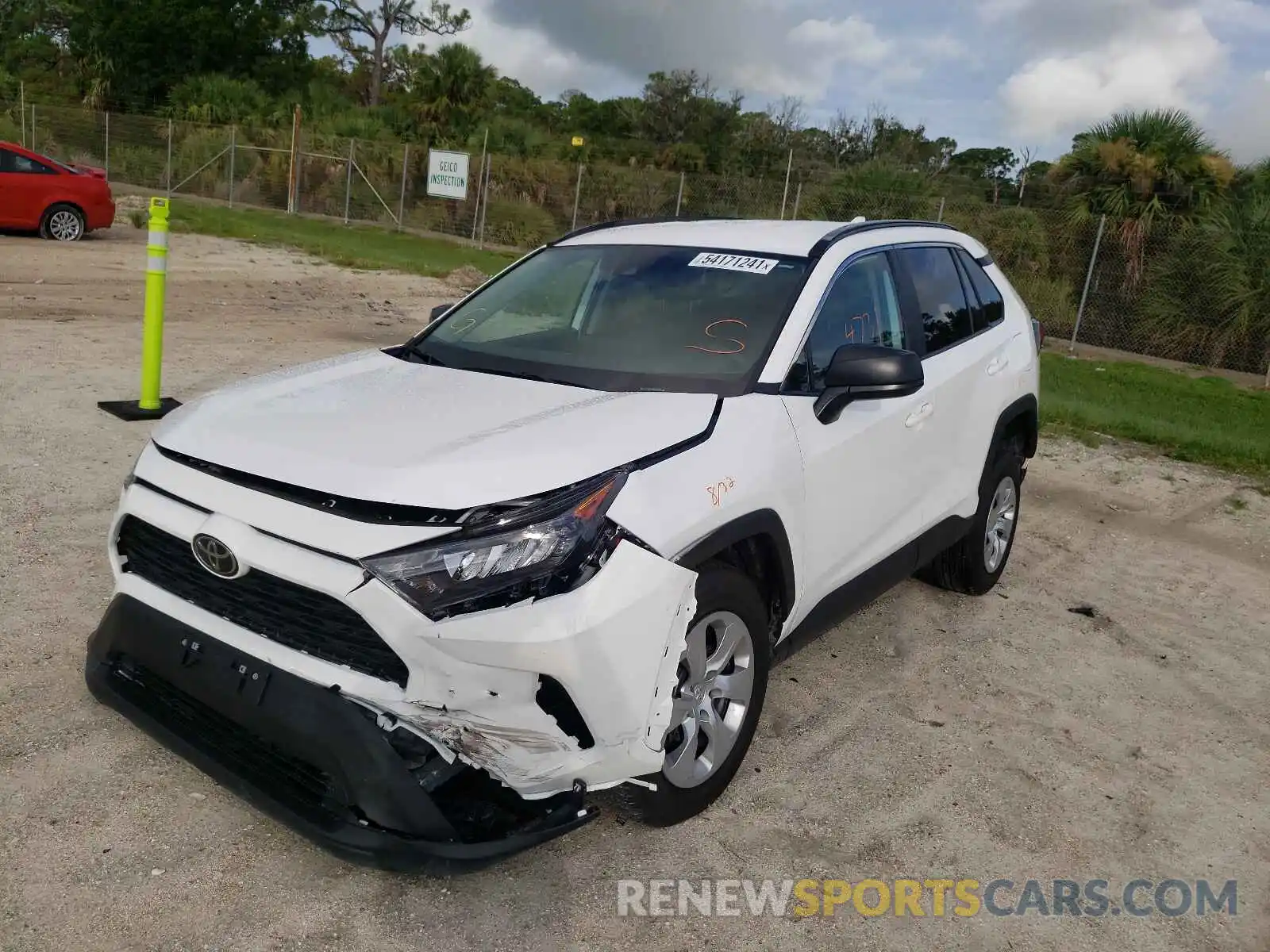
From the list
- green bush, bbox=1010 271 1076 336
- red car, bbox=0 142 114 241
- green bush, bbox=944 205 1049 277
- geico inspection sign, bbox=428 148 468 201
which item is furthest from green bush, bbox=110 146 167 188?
green bush, bbox=1010 271 1076 336

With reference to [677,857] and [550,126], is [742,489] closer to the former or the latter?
[677,857]

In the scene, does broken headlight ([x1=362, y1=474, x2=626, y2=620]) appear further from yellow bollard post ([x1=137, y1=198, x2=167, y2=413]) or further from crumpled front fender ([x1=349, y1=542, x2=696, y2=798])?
yellow bollard post ([x1=137, y1=198, x2=167, y2=413])

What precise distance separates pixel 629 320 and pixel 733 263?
46 cm

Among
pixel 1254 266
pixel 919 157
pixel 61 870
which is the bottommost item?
pixel 61 870

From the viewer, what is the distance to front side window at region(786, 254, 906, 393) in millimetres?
3748

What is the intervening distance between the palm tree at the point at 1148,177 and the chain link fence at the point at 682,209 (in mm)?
407

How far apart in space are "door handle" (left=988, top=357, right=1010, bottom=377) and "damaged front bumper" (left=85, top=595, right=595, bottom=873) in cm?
313

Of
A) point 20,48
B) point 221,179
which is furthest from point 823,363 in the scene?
point 20,48

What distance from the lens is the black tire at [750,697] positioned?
305cm

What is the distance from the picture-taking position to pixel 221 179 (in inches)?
1185

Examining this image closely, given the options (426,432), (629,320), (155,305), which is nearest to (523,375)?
(629,320)

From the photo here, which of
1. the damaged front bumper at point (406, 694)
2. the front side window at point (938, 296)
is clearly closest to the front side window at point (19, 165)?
the front side window at point (938, 296)

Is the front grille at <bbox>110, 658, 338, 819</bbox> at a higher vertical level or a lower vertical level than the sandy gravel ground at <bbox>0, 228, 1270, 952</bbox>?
higher

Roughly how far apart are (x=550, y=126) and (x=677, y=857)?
174 ft
